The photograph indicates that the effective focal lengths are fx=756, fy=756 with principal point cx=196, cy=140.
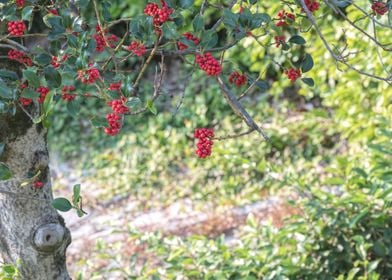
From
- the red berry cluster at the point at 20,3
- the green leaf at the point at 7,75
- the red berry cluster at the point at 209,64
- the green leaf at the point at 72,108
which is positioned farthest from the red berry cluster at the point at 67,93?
the red berry cluster at the point at 209,64

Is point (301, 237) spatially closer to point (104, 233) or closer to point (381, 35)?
point (381, 35)

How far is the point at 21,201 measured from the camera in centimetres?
222

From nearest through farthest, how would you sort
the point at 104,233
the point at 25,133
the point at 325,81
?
the point at 25,133 → the point at 104,233 → the point at 325,81

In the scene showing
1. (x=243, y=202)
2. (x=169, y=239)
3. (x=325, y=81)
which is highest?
(x=325, y=81)

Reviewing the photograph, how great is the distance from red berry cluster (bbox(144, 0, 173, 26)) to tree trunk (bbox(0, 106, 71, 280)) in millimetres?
609

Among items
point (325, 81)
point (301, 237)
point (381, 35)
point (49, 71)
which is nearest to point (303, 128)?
point (325, 81)

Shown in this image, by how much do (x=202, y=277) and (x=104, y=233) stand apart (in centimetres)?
193

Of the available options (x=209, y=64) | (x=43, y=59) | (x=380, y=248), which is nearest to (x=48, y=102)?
(x=43, y=59)

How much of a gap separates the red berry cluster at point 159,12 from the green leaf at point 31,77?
299mm

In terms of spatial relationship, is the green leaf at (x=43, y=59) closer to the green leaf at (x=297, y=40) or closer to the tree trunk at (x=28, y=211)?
the tree trunk at (x=28, y=211)

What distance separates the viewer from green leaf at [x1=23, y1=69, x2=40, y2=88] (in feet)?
5.71

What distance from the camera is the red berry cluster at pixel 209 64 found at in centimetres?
182

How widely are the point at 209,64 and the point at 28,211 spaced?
78 cm

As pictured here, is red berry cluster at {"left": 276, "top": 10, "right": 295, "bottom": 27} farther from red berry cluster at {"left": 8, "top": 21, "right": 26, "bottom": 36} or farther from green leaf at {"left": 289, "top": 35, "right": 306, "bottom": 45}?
red berry cluster at {"left": 8, "top": 21, "right": 26, "bottom": 36}
